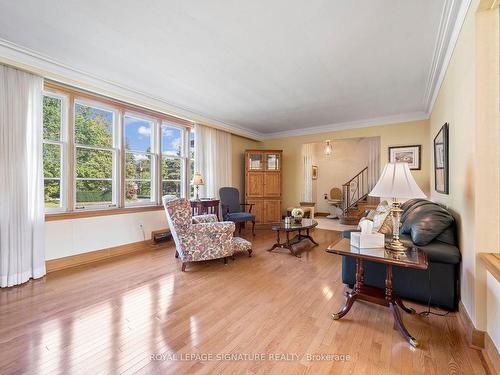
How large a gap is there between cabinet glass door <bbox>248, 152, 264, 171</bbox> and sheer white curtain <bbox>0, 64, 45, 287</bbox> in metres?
4.13

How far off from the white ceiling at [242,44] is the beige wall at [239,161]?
2281 millimetres

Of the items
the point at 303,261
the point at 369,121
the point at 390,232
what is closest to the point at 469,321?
the point at 390,232

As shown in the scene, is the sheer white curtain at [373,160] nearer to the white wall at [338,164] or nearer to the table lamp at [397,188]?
the white wall at [338,164]

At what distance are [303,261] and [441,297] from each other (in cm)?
165

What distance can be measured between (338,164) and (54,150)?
8094 mm

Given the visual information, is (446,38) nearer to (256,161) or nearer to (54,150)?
(256,161)

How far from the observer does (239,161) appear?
630cm

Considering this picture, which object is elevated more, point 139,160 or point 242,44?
point 242,44

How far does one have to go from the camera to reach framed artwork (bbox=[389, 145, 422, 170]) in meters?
4.73

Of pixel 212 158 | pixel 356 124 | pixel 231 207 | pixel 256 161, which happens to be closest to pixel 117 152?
pixel 212 158

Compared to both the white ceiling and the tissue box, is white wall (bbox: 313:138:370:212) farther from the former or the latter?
the tissue box

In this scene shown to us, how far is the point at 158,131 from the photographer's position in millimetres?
4473

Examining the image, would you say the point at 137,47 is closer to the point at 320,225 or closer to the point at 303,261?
the point at 303,261

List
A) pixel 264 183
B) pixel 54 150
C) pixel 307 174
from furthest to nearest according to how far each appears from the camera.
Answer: pixel 307 174
pixel 264 183
pixel 54 150
